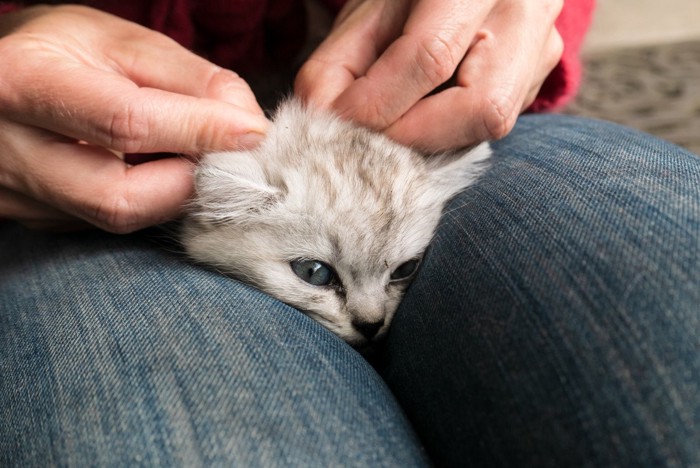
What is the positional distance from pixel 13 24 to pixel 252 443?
1.01 meters

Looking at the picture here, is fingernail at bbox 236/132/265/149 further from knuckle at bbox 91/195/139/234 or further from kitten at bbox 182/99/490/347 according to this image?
knuckle at bbox 91/195/139/234

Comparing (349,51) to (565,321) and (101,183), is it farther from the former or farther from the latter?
(565,321)

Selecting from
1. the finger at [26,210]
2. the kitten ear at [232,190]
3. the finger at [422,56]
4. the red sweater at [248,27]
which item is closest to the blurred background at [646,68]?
the red sweater at [248,27]

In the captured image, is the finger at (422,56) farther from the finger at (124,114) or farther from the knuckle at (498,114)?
the finger at (124,114)

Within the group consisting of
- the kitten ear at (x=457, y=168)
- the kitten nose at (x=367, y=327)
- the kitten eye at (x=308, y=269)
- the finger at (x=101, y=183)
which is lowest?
the kitten nose at (x=367, y=327)

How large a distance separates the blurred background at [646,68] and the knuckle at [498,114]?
1.05 metres

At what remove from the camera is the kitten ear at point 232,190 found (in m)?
1.08

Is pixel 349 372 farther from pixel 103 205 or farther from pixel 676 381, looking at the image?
pixel 103 205

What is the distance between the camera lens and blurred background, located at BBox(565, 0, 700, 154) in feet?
6.93

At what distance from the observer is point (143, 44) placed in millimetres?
1167

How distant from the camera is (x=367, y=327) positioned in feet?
3.68

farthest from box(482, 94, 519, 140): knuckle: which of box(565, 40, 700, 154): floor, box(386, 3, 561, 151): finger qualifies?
box(565, 40, 700, 154): floor

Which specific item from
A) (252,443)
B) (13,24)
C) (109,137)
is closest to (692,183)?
(252,443)

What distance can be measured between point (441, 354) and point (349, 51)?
672 mm
